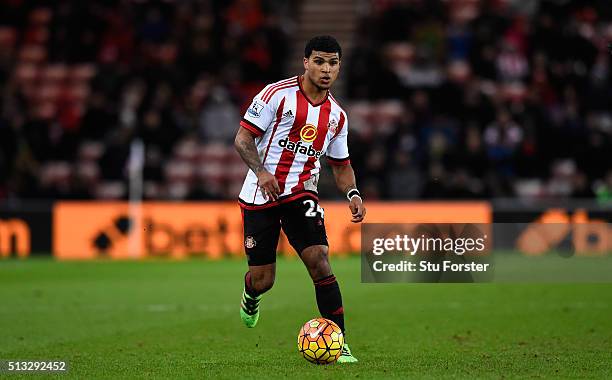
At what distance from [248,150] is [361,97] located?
48.6 ft

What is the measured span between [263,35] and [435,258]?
14.8 metres

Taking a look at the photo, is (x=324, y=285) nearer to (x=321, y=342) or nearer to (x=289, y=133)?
(x=321, y=342)

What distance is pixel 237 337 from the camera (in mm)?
9852

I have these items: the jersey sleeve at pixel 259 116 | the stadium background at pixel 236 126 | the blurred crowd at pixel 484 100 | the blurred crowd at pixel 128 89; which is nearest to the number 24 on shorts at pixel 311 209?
the jersey sleeve at pixel 259 116

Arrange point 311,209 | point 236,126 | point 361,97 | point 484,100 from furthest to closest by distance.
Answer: point 361,97 → point 236,126 → point 484,100 → point 311,209

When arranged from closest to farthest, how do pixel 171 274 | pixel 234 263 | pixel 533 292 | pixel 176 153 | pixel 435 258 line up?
pixel 435 258 < pixel 533 292 < pixel 171 274 < pixel 234 263 < pixel 176 153

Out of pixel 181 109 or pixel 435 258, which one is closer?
pixel 435 258

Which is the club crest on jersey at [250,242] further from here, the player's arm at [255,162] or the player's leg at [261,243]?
the player's arm at [255,162]

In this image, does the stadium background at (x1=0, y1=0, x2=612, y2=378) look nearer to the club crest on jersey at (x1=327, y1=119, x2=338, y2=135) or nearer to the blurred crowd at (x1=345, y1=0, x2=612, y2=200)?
the blurred crowd at (x1=345, y1=0, x2=612, y2=200)

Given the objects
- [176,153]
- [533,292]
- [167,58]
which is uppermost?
[167,58]

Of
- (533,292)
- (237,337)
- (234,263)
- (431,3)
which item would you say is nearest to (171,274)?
(234,263)

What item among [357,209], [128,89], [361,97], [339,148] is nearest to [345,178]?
[339,148]

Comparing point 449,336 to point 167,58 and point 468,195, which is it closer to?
point 468,195

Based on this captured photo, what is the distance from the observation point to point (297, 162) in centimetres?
839
